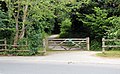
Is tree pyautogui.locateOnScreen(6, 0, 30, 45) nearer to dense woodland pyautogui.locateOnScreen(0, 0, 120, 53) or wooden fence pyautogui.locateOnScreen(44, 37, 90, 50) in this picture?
A: dense woodland pyautogui.locateOnScreen(0, 0, 120, 53)

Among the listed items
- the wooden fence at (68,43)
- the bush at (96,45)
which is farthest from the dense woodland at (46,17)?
the wooden fence at (68,43)

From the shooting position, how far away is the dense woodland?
16984mm

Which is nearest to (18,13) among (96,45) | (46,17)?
(46,17)

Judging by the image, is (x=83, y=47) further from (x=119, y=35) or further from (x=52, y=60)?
(x=52, y=60)

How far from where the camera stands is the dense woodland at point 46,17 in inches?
669

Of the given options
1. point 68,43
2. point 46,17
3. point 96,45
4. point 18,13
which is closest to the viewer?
point 18,13

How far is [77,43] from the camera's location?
21.8 meters

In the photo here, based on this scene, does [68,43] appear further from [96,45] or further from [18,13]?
[18,13]

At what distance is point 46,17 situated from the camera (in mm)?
18969

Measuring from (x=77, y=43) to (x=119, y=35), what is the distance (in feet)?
12.8

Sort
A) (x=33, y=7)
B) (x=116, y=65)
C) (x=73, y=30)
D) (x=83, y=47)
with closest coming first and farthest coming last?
1. (x=116, y=65)
2. (x=33, y=7)
3. (x=83, y=47)
4. (x=73, y=30)

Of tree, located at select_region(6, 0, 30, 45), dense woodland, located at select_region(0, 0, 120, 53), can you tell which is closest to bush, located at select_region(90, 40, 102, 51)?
dense woodland, located at select_region(0, 0, 120, 53)

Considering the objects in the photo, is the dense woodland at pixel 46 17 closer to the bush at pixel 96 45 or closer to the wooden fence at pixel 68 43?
the bush at pixel 96 45

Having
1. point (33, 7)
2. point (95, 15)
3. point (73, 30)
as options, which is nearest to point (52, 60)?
point (33, 7)
